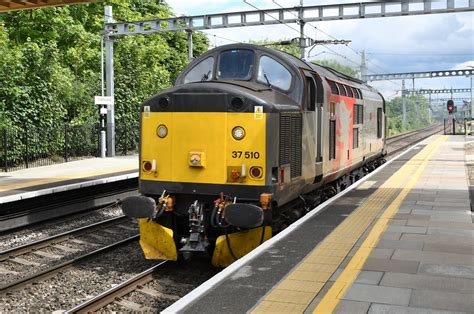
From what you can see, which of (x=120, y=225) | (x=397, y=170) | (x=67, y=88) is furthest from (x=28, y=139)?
(x=397, y=170)

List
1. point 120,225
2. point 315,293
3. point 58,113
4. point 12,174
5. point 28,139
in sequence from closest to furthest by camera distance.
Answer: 1. point 315,293
2. point 120,225
3. point 12,174
4. point 28,139
5. point 58,113

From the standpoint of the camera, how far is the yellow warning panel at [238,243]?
793 centimetres

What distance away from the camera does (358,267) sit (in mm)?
6359

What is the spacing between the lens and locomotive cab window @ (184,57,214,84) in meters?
9.06

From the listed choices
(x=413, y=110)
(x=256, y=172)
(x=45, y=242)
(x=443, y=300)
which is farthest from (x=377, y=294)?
(x=413, y=110)

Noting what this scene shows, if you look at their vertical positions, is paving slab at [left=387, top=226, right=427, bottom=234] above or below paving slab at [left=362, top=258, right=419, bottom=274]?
Result: above

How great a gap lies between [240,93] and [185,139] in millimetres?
1068

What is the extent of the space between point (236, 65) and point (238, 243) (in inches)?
113

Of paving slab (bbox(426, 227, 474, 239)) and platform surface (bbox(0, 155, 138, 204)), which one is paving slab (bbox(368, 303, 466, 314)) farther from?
platform surface (bbox(0, 155, 138, 204))

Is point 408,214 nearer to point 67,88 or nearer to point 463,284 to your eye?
point 463,284

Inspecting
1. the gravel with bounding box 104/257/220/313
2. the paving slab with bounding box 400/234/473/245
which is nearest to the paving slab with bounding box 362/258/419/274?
the paving slab with bounding box 400/234/473/245

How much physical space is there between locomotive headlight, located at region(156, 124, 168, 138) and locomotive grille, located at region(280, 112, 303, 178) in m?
1.71

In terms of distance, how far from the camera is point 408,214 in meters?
9.94

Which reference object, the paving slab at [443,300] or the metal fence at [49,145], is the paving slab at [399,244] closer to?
the paving slab at [443,300]
